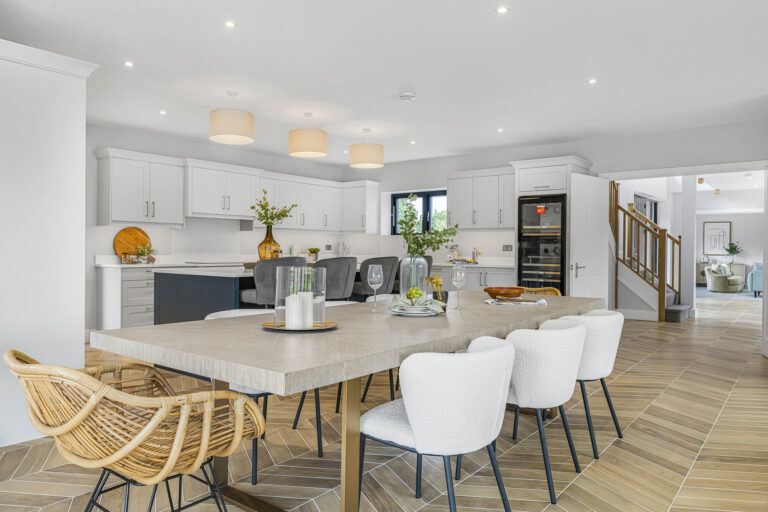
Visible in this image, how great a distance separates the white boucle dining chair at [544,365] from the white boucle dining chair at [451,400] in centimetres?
36

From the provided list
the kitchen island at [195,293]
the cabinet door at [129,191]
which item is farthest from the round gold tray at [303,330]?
the cabinet door at [129,191]

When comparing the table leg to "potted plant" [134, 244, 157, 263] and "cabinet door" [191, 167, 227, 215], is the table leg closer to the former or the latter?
"potted plant" [134, 244, 157, 263]

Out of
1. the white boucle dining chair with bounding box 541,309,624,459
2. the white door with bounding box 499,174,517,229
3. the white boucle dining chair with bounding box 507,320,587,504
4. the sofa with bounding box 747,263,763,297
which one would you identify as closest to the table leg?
the white boucle dining chair with bounding box 507,320,587,504

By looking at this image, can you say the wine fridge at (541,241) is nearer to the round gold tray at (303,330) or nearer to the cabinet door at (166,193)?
the cabinet door at (166,193)

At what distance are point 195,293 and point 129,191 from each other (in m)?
2.76

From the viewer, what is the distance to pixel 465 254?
8367 millimetres

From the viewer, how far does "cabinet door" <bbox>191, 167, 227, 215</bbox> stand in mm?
6923

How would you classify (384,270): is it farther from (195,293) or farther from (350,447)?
(350,447)

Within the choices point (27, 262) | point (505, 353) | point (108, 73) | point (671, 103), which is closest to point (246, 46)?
point (108, 73)

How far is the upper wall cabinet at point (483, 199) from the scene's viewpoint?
7.57m

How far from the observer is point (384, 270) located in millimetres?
4480

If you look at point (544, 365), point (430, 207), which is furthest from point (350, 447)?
point (430, 207)

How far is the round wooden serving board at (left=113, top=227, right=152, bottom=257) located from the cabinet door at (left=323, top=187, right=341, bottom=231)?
296 centimetres

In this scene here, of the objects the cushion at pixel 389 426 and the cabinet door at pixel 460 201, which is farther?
the cabinet door at pixel 460 201
